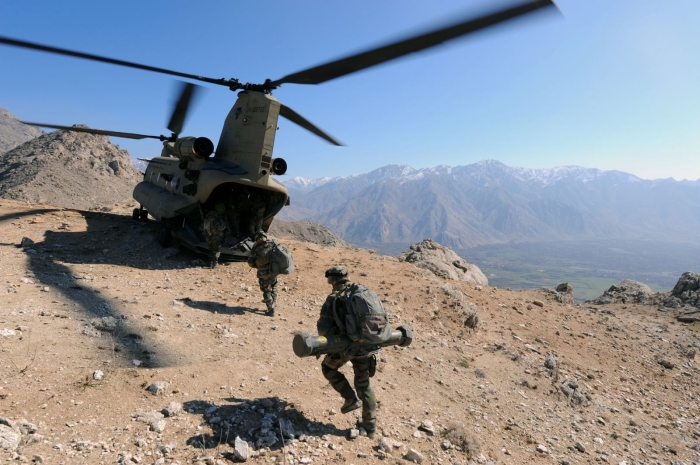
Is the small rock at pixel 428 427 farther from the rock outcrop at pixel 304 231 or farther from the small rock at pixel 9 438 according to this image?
the rock outcrop at pixel 304 231

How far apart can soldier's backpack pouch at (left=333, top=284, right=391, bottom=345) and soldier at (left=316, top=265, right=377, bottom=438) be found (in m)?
0.19

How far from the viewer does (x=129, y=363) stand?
5324 millimetres

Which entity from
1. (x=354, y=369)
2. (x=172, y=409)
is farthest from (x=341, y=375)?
(x=172, y=409)

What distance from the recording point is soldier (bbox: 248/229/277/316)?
A: 8.34 m

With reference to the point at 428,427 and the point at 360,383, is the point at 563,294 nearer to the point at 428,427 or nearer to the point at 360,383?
the point at 428,427

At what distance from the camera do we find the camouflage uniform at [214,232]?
34.9 feet

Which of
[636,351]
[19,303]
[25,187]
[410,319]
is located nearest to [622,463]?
[410,319]

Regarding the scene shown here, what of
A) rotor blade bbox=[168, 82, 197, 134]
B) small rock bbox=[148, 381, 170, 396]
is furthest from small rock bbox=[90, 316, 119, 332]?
→ rotor blade bbox=[168, 82, 197, 134]

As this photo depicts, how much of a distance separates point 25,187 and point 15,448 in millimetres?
35008

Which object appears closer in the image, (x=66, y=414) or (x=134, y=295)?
(x=66, y=414)

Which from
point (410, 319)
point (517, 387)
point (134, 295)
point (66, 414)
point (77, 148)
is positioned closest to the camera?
point (66, 414)

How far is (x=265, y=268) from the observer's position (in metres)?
8.35

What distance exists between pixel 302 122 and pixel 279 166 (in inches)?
60.5

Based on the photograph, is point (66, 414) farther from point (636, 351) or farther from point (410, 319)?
A: point (636, 351)
